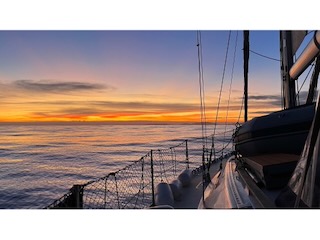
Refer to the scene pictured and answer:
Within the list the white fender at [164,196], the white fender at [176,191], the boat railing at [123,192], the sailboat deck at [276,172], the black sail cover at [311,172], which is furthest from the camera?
the white fender at [176,191]

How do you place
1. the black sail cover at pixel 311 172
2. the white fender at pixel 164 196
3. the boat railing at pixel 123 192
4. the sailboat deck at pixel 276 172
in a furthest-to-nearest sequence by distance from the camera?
the white fender at pixel 164 196
the sailboat deck at pixel 276 172
the boat railing at pixel 123 192
the black sail cover at pixel 311 172

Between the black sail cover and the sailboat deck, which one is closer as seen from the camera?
the black sail cover

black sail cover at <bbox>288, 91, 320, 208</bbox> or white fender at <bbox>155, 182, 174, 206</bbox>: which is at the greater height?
black sail cover at <bbox>288, 91, 320, 208</bbox>

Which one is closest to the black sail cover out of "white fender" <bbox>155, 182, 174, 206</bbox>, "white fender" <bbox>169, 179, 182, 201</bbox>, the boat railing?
the boat railing

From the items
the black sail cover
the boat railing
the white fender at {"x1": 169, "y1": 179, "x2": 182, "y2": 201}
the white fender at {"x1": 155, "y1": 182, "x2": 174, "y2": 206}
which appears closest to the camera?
the black sail cover

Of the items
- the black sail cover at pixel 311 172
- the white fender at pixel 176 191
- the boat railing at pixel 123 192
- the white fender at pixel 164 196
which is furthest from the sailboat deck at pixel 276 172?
the white fender at pixel 176 191

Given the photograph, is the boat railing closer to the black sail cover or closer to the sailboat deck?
the sailboat deck

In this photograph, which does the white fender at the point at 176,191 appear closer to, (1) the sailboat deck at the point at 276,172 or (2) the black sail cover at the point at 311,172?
(1) the sailboat deck at the point at 276,172

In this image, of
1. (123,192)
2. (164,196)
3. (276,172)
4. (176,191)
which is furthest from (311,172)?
(123,192)

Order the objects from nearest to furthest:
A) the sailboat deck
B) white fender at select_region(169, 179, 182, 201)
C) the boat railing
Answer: the boat railing, the sailboat deck, white fender at select_region(169, 179, 182, 201)
